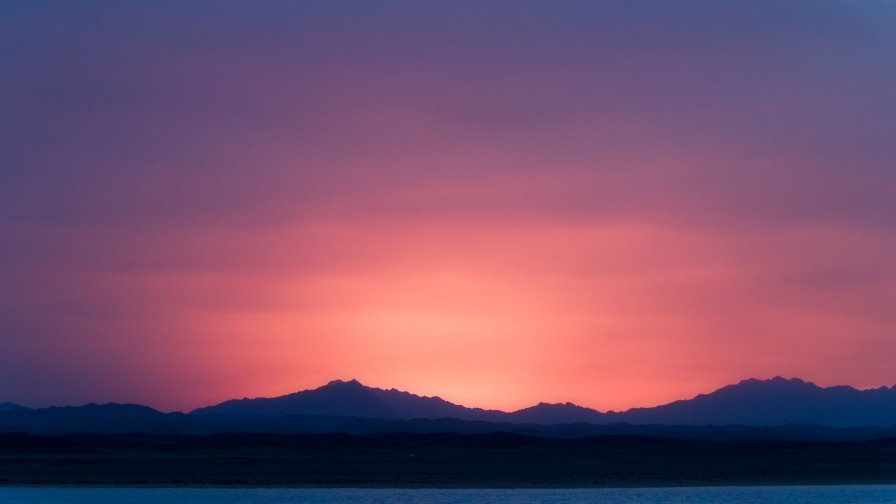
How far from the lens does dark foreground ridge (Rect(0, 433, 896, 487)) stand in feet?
214

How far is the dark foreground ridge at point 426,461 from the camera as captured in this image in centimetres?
6525

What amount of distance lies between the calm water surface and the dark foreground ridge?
4516 mm

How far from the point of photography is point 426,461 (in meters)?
82.6

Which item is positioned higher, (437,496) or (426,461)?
(426,461)

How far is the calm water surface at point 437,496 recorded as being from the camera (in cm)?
5097

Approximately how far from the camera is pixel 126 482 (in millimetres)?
63375

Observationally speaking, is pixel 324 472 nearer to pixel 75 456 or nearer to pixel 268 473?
pixel 268 473

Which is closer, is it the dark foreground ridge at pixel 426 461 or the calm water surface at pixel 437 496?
the calm water surface at pixel 437 496

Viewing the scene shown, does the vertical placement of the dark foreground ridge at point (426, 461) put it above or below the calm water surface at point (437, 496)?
above

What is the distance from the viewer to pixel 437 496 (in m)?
53.4

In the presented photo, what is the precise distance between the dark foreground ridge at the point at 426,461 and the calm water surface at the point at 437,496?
4.52m

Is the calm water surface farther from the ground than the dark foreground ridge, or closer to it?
closer to it

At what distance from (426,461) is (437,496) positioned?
2946cm

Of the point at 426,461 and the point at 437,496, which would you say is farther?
the point at 426,461
